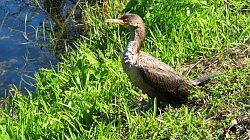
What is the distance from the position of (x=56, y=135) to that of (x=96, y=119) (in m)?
0.40

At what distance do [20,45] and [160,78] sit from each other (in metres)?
3.71

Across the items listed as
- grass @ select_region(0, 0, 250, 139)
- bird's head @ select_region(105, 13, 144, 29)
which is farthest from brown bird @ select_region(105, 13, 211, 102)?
bird's head @ select_region(105, 13, 144, 29)

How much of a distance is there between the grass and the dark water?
0.71 m

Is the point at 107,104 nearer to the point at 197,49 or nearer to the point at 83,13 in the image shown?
the point at 197,49

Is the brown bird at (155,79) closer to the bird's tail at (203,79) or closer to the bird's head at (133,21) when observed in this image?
the bird's tail at (203,79)

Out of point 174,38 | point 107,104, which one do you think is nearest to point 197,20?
point 174,38

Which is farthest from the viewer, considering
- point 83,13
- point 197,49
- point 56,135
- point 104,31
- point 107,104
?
point 83,13

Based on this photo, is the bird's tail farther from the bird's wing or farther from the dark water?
the dark water

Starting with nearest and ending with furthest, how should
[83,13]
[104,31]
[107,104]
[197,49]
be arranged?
1. [107,104]
2. [197,49]
3. [104,31]
4. [83,13]

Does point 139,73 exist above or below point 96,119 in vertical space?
above

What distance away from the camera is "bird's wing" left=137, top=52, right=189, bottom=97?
550 cm

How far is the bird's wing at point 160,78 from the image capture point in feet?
18.1

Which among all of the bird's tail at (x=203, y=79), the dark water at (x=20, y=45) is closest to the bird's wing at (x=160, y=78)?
the bird's tail at (x=203, y=79)

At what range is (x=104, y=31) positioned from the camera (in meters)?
7.68
